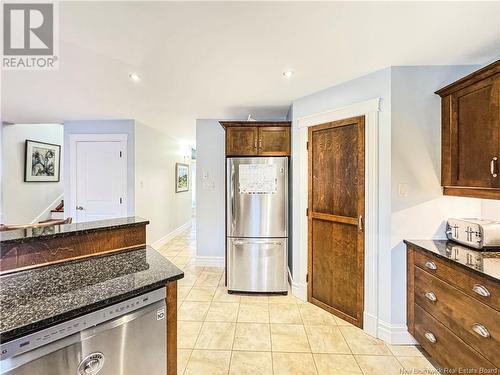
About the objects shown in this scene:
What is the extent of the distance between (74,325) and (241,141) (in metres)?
2.43

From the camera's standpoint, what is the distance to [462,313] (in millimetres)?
1573

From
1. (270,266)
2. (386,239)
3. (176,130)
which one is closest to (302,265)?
(270,266)

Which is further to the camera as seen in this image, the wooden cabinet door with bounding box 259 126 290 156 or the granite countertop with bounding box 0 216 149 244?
the wooden cabinet door with bounding box 259 126 290 156

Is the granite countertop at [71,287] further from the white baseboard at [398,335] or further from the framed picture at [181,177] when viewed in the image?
the framed picture at [181,177]

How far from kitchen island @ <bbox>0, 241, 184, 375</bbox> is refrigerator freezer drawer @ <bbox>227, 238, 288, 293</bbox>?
157 cm

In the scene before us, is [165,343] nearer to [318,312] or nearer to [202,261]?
[318,312]

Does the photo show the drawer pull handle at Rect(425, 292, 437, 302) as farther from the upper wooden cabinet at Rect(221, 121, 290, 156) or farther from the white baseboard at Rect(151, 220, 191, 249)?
the white baseboard at Rect(151, 220, 191, 249)

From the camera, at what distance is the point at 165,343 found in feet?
4.30

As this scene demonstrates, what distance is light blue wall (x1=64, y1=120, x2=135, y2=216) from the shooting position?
4.20 m

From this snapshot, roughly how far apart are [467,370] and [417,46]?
7.20 ft

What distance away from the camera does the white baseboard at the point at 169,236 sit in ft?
16.4

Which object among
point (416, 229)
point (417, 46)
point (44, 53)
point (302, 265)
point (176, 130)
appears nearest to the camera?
→ point (417, 46)

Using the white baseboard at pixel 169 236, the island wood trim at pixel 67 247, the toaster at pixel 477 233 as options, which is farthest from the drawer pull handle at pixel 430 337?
the white baseboard at pixel 169 236

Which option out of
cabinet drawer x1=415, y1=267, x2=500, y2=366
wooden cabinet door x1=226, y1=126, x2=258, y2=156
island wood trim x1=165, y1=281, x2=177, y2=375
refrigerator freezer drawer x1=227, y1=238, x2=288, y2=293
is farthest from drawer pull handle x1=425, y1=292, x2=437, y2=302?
wooden cabinet door x1=226, y1=126, x2=258, y2=156
